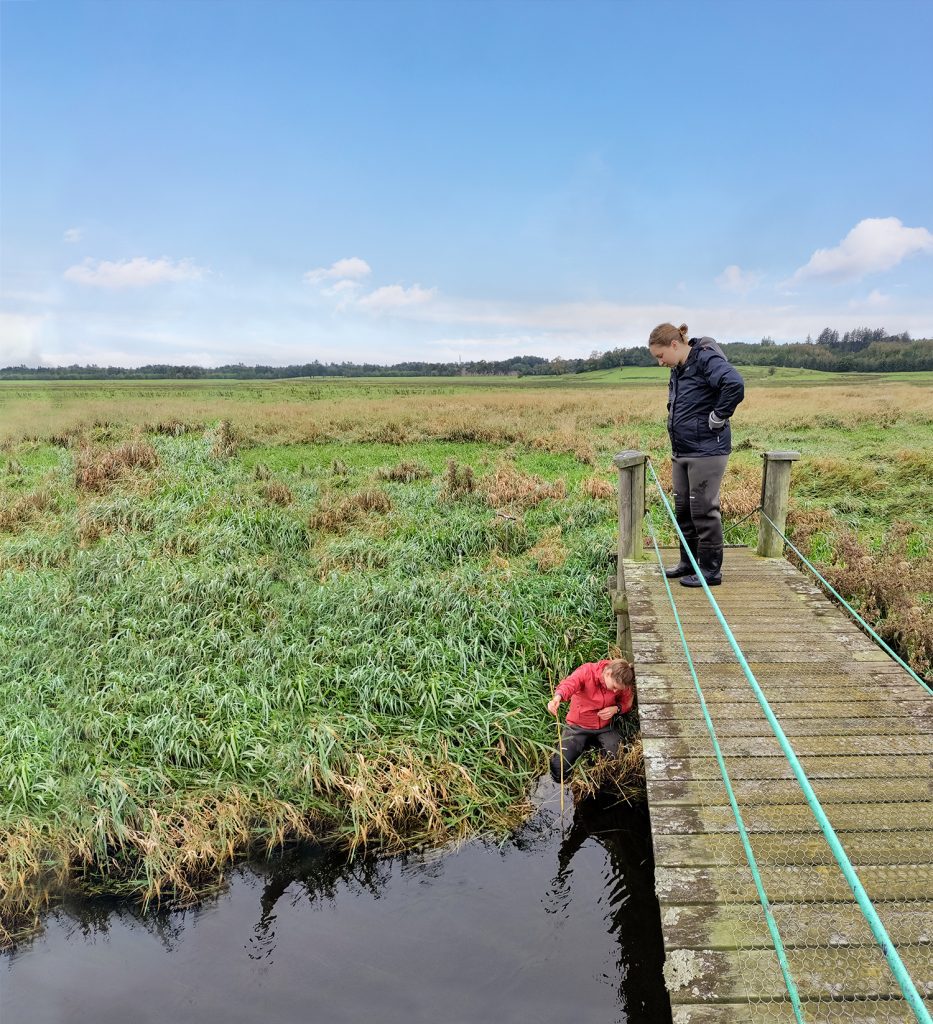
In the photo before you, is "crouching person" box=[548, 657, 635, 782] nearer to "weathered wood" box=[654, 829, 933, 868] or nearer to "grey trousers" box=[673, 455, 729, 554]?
"grey trousers" box=[673, 455, 729, 554]

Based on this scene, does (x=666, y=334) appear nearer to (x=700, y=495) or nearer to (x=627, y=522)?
(x=700, y=495)

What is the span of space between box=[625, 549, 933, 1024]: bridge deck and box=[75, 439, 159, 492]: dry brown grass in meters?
10.9

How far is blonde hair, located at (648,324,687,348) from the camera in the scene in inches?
196

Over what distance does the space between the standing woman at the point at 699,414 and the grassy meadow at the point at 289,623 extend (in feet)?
8.10

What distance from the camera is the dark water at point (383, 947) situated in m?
3.91

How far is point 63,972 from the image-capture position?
4199 millimetres

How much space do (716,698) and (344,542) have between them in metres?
6.80

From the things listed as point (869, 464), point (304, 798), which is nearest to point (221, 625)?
point (304, 798)

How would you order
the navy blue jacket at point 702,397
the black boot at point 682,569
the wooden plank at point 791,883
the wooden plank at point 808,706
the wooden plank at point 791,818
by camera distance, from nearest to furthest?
the wooden plank at point 791,883, the wooden plank at point 791,818, the wooden plank at point 808,706, the navy blue jacket at point 702,397, the black boot at point 682,569

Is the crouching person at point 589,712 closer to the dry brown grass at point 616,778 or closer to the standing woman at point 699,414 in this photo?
the dry brown grass at point 616,778

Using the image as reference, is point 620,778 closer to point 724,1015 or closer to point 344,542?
point 724,1015

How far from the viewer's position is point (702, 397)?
507 cm

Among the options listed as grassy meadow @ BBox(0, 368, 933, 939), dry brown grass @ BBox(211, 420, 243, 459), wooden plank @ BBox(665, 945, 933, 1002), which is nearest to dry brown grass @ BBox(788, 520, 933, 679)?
grassy meadow @ BBox(0, 368, 933, 939)

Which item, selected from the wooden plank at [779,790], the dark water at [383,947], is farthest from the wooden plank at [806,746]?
the dark water at [383,947]
